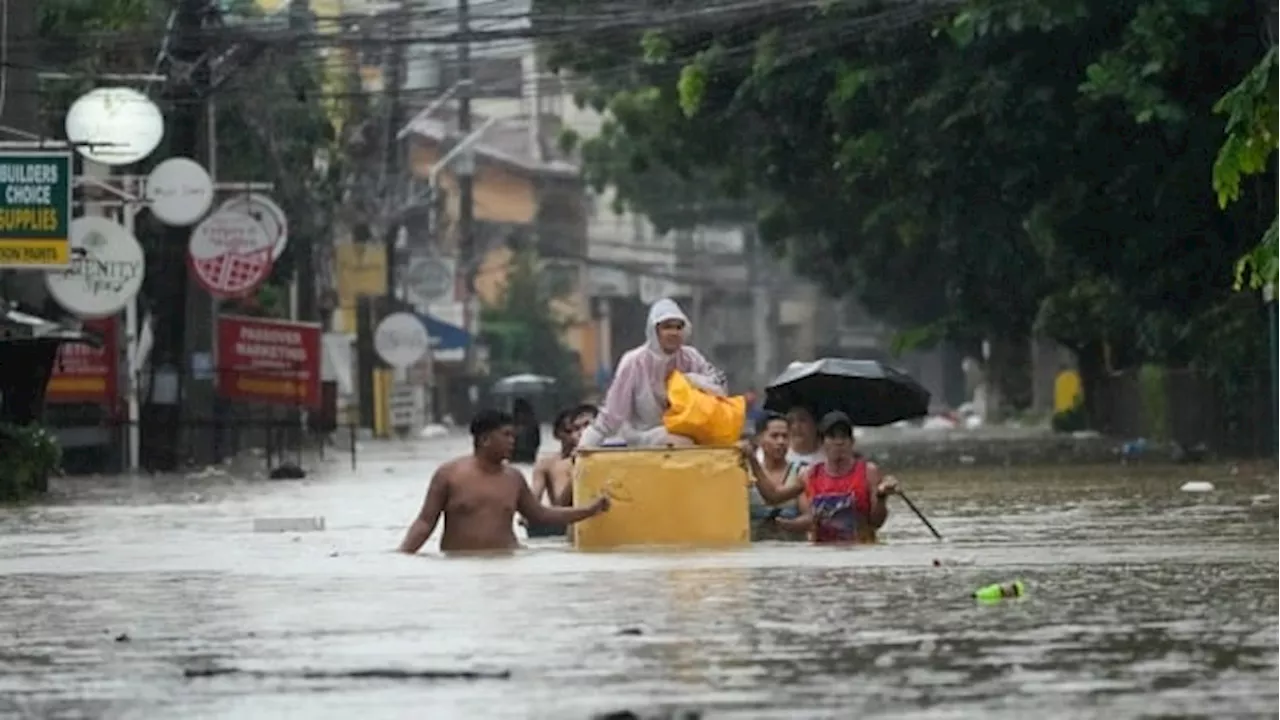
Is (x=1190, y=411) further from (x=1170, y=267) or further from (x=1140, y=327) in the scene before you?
(x=1170, y=267)

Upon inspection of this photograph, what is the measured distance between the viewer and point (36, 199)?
32.6 m

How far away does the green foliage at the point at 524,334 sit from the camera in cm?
11150

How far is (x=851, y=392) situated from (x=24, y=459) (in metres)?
13.0

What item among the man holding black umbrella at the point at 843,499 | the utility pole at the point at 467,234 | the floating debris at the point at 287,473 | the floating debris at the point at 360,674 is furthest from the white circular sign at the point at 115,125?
the utility pole at the point at 467,234

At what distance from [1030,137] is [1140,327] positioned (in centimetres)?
1003

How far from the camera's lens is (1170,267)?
Result: 40188mm

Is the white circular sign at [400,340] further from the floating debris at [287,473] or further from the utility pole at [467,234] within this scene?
the floating debris at [287,473]

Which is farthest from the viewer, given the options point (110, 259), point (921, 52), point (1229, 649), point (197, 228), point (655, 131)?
point (655, 131)

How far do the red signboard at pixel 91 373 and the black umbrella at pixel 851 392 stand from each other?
22319 millimetres

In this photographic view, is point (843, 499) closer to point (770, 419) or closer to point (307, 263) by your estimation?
point (770, 419)

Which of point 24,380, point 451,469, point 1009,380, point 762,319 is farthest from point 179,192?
point 762,319

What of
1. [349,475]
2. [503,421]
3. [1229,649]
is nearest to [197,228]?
[349,475]

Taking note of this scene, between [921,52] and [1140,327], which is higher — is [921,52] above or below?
above

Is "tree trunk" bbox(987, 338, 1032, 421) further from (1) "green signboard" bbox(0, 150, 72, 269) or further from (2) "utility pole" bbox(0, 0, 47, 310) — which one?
(1) "green signboard" bbox(0, 150, 72, 269)
